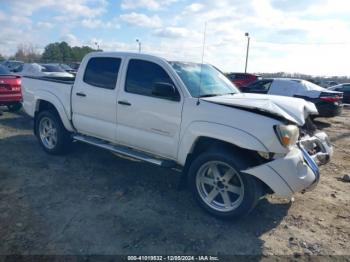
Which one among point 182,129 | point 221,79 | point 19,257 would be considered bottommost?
point 19,257

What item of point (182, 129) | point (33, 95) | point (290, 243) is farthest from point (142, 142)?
point (33, 95)

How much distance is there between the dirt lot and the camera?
11.3ft

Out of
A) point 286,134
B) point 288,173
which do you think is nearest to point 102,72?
point 286,134

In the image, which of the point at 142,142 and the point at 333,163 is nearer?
the point at 142,142

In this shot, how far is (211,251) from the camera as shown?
3.37 m

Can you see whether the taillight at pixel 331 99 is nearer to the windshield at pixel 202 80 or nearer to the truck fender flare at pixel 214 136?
the windshield at pixel 202 80

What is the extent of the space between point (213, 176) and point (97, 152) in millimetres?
3277

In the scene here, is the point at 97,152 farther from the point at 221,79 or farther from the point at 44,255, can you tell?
the point at 44,255

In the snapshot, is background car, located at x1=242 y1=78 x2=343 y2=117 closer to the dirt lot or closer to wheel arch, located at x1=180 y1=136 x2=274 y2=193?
the dirt lot

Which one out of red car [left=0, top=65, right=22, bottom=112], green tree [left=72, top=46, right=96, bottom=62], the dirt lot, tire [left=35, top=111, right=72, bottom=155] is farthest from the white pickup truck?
green tree [left=72, top=46, right=96, bottom=62]

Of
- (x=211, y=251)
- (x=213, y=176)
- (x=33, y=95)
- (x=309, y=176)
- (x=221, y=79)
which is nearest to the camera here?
(x=211, y=251)

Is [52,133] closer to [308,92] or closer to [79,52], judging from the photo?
[308,92]

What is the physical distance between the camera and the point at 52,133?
20.9ft

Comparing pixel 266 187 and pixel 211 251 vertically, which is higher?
pixel 266 187
